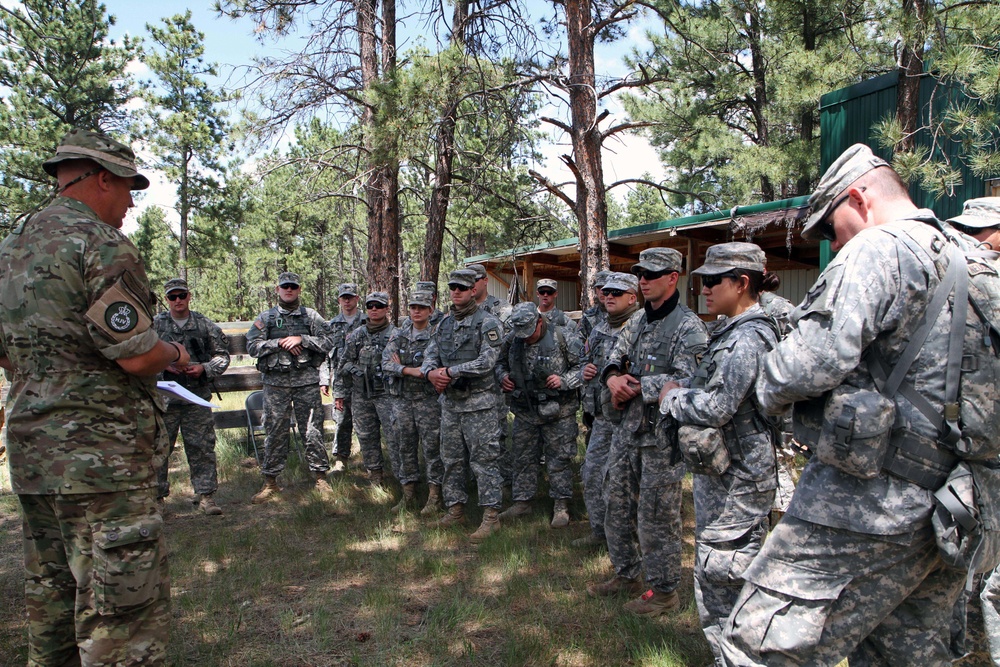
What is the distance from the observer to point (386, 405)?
659 cm

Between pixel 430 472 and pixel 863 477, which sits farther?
pixel 430 472

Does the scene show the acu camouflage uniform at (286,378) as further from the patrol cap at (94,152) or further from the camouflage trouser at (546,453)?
the patrol cap at (94,152)

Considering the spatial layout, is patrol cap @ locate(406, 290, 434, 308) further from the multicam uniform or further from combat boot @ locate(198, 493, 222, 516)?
combat boot @ locate(198, 493, 222, 516)

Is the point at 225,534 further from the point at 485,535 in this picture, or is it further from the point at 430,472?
the point at 485,535

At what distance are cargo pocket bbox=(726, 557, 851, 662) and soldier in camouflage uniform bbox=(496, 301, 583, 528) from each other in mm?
3684

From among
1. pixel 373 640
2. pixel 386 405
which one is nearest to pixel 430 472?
pixel 386 405

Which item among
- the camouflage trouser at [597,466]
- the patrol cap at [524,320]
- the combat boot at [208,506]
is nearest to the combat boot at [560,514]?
the camouflage trouser at [597,466]

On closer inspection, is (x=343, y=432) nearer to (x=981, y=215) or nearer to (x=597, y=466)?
(x=597, y=466)

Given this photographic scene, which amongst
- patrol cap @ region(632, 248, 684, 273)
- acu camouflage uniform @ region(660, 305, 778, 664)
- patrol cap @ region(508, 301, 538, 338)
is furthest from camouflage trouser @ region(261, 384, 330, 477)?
acu camouflage uniform @ region(660, 305, 778, 664)

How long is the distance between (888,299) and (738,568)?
1384 millimetres

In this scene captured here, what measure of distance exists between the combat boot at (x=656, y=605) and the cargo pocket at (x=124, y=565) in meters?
2.56

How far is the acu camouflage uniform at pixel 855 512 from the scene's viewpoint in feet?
6.11

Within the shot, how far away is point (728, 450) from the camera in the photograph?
285 centimetres

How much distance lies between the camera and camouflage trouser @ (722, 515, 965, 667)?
1900 mm
